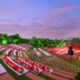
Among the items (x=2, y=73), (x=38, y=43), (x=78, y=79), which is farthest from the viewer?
(x=38, y=43)

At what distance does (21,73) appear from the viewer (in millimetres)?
6656

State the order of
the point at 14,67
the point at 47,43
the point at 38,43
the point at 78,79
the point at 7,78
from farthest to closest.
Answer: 1. the point at 47,43
2. the point at 38,43
3. the point at 14,67
4. the point at 7,78
5. the point at 78,79

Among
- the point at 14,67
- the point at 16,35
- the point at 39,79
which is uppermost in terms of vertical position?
the point at 16,35

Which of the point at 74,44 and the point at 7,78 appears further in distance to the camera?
the point at 74,44

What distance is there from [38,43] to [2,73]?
1478 inches

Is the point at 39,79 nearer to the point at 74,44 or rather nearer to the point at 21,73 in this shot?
the point at 21,73

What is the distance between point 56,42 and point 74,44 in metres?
13.6

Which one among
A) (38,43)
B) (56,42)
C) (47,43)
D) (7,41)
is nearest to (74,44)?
(56,42)

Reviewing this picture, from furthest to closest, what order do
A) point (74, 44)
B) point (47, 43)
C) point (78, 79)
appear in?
point (47, 43) → point (74, 44) → point (78, 79)

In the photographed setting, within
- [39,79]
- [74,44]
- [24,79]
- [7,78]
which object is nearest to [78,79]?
[39,79]

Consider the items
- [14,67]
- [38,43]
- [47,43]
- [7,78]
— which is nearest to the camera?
[7,78]

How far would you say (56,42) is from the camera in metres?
49.8

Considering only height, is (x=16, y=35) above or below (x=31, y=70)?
above

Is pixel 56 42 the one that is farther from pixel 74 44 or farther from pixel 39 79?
pixel 39 79
